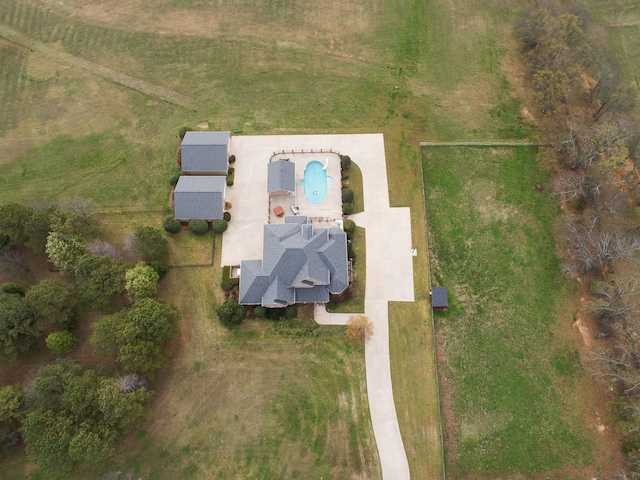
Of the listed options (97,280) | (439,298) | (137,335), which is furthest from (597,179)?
(97,280)

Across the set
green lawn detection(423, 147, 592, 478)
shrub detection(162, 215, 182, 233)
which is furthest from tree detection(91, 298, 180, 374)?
green lawn detection(423, 147, 592, 478)

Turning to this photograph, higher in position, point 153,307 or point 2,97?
point 2,97

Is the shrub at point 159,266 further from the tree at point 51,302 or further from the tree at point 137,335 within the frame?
the tree at point 51,302

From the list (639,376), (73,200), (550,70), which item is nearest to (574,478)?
(639,376)

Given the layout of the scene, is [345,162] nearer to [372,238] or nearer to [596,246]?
[372,238]

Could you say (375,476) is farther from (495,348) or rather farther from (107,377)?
(107,377)

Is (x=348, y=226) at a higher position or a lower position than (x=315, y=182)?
lower

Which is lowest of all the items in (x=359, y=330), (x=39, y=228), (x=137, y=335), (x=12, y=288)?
(x=137, y=335)
